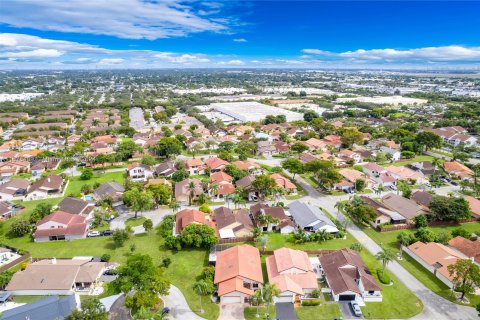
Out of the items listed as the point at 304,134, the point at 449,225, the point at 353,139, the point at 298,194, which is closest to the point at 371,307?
the point at 449,225

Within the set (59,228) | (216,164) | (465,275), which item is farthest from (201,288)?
(216,164)

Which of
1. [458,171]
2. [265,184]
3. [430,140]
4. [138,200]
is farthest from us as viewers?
[430,140]

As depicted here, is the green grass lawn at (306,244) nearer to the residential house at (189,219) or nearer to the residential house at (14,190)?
the residential house at (189,219)

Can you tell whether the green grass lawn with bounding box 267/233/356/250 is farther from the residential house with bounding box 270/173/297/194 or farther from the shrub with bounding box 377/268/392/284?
the residential house with bounding box 270/173/297/194

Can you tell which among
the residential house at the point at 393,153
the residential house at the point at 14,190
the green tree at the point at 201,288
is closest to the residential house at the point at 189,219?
the green tree at the point at 201,288

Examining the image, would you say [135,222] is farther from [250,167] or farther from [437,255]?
[437,255]
